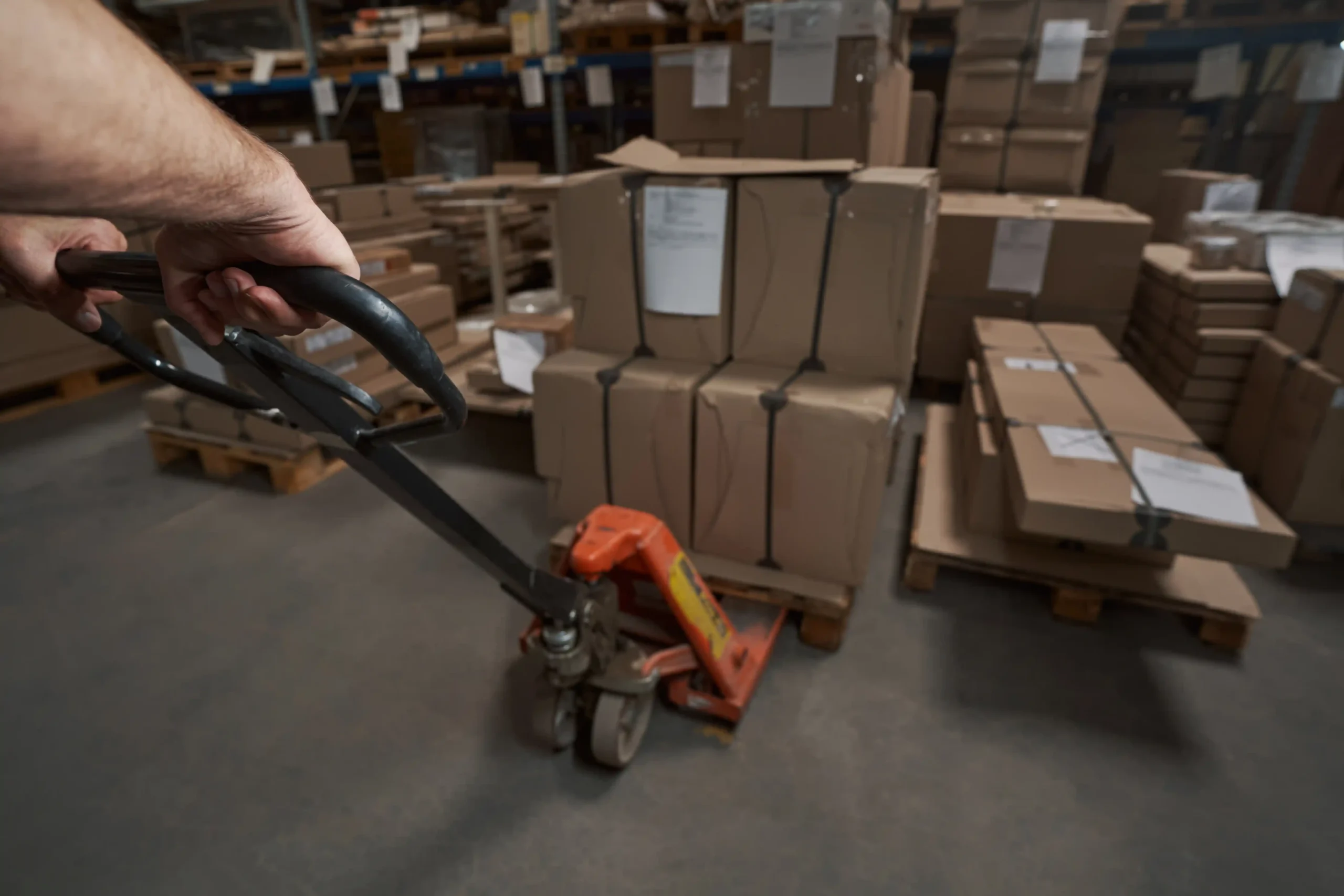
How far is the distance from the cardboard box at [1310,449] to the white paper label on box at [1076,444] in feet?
3.12

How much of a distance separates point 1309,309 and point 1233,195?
1612mm

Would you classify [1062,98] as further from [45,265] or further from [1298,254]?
[45,265]

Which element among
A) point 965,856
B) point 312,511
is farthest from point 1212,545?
point 312,511

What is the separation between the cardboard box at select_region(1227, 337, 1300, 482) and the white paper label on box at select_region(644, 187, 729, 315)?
227 centimetres

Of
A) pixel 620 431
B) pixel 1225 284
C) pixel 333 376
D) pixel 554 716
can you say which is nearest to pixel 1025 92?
pixel 1225 284

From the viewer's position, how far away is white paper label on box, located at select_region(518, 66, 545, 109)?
436cm

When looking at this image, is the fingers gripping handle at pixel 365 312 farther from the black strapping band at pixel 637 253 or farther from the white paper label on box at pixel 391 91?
the white paper label on box at pixel 391 91

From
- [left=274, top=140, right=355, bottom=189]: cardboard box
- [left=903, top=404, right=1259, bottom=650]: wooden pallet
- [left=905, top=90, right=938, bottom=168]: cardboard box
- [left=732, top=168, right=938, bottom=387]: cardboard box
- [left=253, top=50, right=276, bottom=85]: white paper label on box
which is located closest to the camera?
[left=732, top=168, right=938, bottom=387]: cardboard box

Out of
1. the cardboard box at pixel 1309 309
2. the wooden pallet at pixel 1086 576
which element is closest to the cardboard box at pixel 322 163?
the wooden pallet at pixel 1086 576

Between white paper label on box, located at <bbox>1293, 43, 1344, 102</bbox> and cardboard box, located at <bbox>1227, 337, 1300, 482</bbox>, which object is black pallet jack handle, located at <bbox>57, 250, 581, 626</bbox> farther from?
white paper label on box, located at <bbox>1293, 43, 1344, 102</bbox>

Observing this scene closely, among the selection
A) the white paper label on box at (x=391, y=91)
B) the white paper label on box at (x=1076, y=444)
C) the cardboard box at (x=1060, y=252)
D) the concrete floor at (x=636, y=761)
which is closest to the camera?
the concrete floor at (x=636, y=761)

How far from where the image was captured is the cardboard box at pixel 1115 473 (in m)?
1.67

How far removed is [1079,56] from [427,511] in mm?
4258

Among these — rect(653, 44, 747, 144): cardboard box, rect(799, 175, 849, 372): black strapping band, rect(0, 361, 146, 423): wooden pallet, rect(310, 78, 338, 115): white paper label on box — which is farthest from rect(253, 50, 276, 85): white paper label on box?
rect(799, 175, 849, 372): black strapping band
